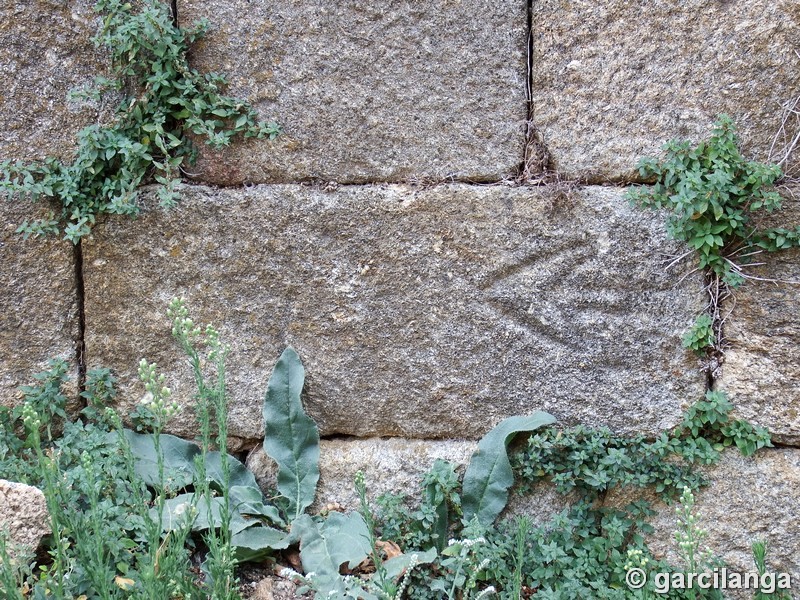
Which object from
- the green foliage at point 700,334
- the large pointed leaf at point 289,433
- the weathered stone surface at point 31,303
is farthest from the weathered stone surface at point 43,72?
the green foliage at point 700,334

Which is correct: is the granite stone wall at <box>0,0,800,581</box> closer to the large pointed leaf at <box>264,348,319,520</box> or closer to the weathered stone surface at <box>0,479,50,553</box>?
the large pointed leaf at <box>264,348,319,520</box>

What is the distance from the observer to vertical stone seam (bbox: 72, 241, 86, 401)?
94.2 inches

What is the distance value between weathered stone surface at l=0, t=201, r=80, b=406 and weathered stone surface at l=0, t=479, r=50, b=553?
48cm

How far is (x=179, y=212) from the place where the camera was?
2.36 meters

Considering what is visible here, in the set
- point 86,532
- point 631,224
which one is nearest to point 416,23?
point 631,224

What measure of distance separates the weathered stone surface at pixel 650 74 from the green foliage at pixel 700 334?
0.53 meters

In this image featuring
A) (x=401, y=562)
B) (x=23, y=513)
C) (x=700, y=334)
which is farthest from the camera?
(x=700, y=334)

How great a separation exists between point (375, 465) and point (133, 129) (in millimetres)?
1424

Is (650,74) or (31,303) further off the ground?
(650,74)

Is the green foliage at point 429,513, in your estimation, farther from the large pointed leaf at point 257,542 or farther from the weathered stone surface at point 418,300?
the large pointed leaf at point 257,542

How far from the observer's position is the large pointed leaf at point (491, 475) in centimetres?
229

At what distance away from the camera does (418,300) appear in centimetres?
236

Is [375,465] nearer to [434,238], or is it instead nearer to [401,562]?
[401,562]

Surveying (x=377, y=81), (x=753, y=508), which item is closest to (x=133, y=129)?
(x=377, y=81)
